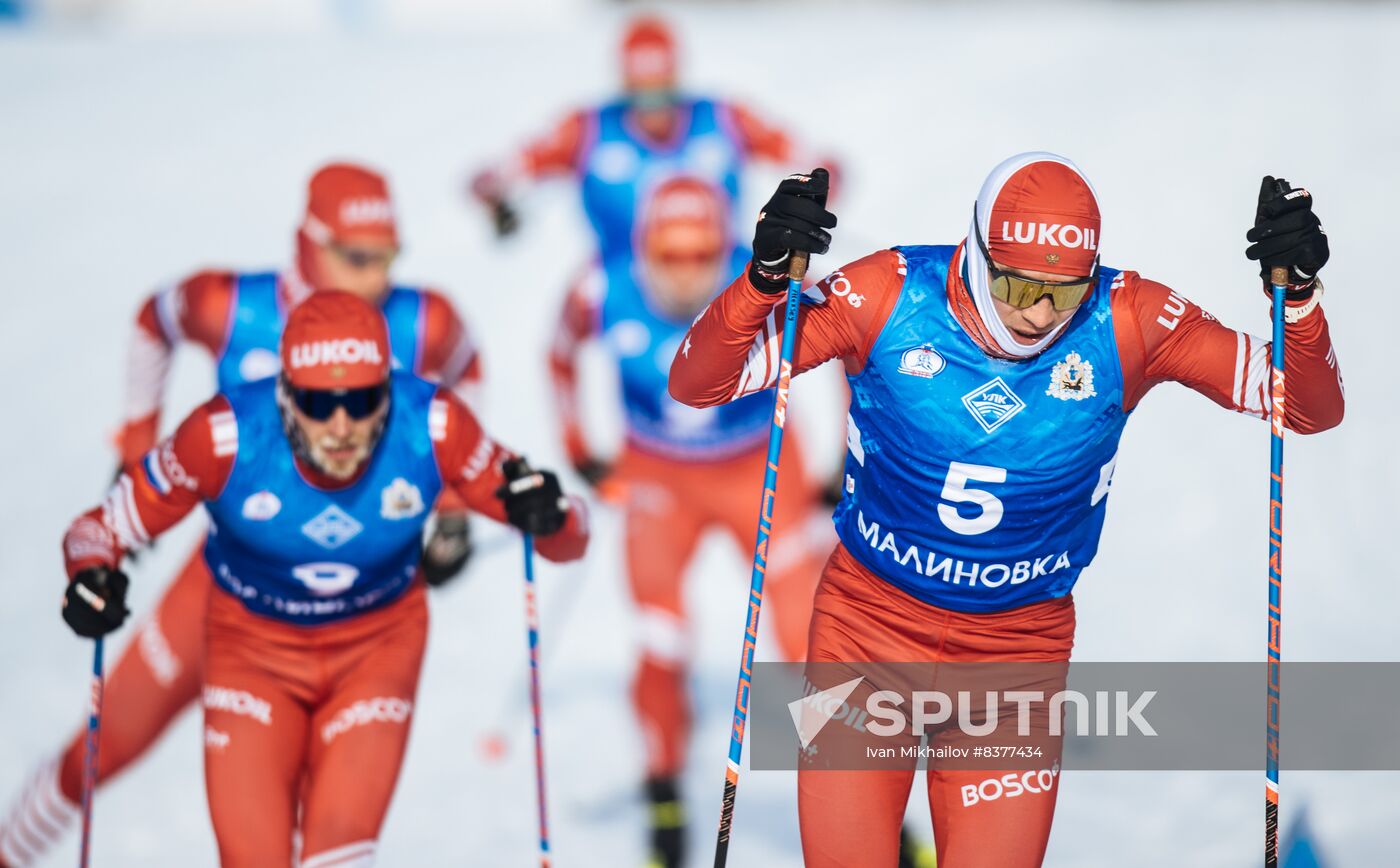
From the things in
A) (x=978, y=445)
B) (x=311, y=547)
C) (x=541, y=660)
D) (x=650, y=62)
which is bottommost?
(x=541, y=660)

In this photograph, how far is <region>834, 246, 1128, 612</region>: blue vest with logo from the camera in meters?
3.62

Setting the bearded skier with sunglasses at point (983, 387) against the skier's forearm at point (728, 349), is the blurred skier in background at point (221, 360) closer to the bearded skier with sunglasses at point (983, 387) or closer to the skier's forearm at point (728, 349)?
the skier's forearm at point (728, 349)

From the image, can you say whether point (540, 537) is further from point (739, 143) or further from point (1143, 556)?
point (1143, 556)

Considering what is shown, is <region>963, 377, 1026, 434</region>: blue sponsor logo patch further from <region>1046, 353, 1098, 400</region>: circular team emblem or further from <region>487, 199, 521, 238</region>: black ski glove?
<region>487, 199, 521, 238</region>: black ski glove

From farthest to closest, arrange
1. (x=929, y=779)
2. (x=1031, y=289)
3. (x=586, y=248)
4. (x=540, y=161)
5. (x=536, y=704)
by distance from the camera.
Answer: (x=586, y=248) → (x=540, y=161) → (x=536, y=704) → (x=929, y=779) → (x=1031, y=289)

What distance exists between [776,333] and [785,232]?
12.0 inches

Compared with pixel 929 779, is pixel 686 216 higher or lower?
higher

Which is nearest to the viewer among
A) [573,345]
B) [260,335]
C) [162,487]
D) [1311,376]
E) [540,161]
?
[1311,376]

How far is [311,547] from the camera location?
4.36 m

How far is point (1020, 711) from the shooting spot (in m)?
3.80

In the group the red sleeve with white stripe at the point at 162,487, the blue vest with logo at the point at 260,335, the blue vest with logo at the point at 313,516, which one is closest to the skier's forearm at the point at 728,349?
the blue vest with logo at the point at 313,516

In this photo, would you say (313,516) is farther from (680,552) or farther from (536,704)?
(680,552)

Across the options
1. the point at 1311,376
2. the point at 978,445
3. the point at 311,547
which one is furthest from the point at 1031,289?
the point at 311,547

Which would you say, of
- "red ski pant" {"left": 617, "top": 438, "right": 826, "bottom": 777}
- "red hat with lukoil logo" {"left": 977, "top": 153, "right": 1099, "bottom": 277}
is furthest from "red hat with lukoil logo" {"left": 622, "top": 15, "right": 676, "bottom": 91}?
"red hat with lukoil logo" {"left": 977, "top": 153, "right": 1099, "bottom": 277}
